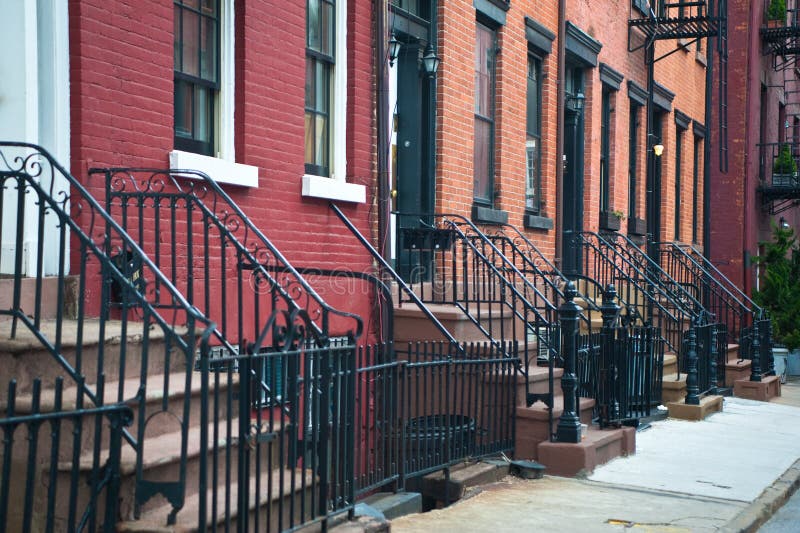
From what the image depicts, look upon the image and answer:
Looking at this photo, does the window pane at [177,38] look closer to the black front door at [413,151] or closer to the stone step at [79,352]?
the stone step at [79,352]

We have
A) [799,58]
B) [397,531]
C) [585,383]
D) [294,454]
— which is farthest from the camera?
[799,58]

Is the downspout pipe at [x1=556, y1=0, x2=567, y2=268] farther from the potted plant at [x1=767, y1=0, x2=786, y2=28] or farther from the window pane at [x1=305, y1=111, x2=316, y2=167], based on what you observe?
the potted plant at [x1=767, y1=0, x2=786, y2=28]

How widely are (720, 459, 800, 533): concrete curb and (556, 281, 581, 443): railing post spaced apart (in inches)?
61.5

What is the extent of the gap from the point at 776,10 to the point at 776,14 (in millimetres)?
94

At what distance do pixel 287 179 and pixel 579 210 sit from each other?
27.1 feet

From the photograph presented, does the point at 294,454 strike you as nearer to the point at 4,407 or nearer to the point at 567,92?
the point at 4,407

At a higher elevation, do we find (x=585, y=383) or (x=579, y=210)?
(x=579, y=210)

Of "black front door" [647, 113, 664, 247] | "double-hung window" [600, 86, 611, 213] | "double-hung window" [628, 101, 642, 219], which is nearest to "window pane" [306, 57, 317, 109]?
"double-hung window" [600, 86, 611, 213]

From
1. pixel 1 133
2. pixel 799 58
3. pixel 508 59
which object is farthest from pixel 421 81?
pixel 799 58

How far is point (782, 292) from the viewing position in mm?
20406

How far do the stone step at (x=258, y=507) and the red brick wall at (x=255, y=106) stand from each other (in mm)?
2300

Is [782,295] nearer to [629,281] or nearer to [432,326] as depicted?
[629,281]

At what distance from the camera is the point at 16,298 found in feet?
18.6

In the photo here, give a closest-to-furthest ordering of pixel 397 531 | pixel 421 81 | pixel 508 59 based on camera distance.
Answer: pixel 397 531 < pixel 421 81 < pixel 508 59
